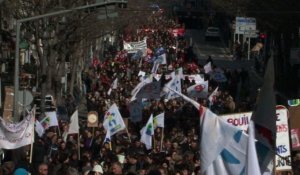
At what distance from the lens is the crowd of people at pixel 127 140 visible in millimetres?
13891

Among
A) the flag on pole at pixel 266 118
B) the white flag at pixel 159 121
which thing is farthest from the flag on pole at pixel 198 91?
the flag on pole at pixel 266 118

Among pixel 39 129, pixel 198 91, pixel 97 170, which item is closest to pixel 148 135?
pixel 39 129

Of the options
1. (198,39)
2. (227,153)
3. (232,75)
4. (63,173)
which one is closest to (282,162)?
(63,173)

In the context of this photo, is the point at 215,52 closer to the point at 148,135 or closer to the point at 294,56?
the point at 294,56

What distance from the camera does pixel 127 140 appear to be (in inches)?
806

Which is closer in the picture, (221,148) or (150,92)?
(221,148)

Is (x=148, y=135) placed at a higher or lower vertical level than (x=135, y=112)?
higher

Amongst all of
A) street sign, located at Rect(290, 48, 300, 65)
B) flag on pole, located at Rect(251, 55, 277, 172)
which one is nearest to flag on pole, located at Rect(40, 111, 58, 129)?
flag on pole, located at Rect(251, 55, 277, 172)

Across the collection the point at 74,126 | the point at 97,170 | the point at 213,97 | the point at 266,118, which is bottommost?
the point at 213,97

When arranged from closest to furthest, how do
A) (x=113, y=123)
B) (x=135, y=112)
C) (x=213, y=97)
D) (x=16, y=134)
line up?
(x=16, y=134), (x=113, y=123), (x=135, y=112), (x=213, y=97)

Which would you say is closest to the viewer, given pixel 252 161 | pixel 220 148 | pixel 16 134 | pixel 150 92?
pixel 252 161

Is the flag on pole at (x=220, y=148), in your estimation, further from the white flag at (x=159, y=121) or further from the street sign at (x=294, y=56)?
the street sign at (x=294, y=56)

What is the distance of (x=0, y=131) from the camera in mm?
16641

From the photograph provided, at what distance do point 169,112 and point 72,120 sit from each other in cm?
845
